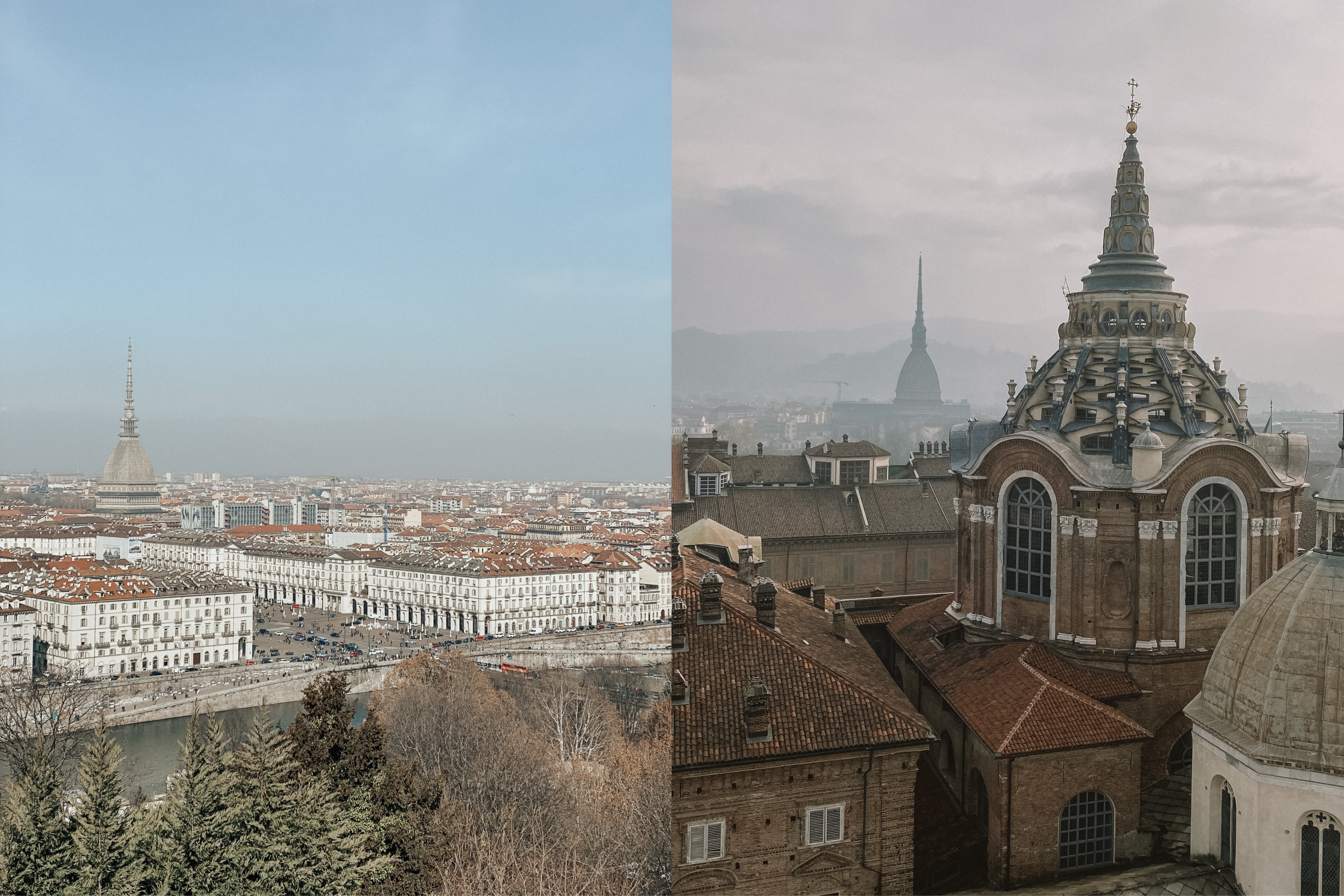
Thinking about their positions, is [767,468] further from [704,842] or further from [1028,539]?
[704,842]

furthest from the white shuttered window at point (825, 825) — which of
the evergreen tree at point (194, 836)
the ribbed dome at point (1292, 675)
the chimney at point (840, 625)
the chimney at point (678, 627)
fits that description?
the evergreen tree at point (194, 836)

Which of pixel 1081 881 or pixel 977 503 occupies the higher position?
pixel 977 503

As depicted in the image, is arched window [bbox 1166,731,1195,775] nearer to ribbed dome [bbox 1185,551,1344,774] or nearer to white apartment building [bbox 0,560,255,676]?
ribbed dome [bbox 1185,551,1344,774]

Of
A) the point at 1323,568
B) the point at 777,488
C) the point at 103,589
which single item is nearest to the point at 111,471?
the point at 103,589

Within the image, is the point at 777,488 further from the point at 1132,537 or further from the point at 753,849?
the point at 753,849

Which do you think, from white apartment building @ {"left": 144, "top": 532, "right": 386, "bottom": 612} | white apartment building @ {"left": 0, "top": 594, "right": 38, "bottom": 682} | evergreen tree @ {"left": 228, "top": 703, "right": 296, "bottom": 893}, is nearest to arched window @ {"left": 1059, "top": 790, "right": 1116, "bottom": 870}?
evergreen tree @ {"left": 228, "top": 703, "right": 296, "bottom": 893}
